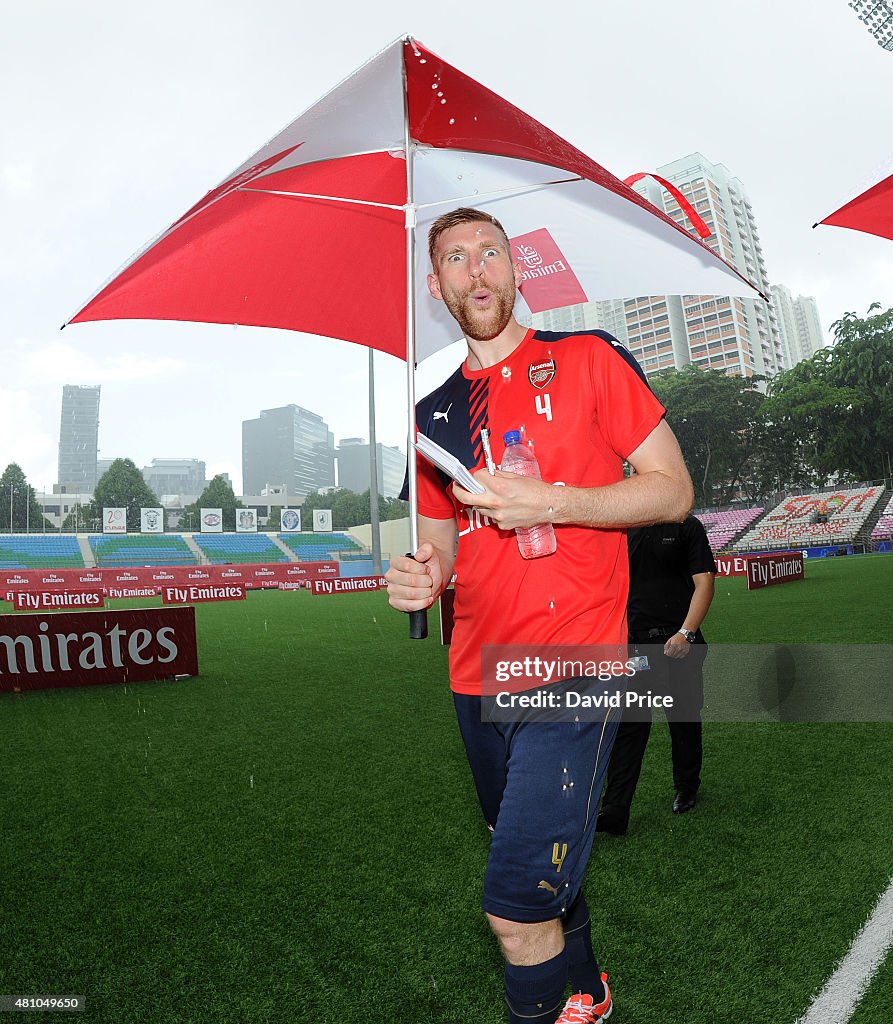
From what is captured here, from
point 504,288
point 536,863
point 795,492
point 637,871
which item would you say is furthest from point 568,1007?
point 795,492

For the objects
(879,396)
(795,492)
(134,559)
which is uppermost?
(879,396)

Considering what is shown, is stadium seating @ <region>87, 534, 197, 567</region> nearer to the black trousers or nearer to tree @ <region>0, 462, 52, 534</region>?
tree @ <region>0, 462, 52, 534</region>

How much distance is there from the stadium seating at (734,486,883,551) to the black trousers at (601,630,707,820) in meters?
45.1

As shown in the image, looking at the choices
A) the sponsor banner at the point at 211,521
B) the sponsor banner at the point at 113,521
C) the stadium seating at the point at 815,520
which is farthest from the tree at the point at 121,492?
the stadium seating at the point at 815,520

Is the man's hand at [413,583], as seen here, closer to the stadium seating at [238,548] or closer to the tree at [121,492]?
the stadium seating at [238,548]

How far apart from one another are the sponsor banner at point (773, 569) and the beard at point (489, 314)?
19.6m

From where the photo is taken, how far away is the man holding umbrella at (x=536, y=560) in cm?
176

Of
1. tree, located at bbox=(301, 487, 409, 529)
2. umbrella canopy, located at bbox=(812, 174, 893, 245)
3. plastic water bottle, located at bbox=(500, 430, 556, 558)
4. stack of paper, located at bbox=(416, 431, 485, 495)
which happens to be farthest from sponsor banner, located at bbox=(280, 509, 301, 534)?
stack of paper, located at bbox=(416, 431, 485, 495)

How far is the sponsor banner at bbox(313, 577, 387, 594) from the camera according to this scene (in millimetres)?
28719

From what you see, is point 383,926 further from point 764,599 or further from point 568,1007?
point 764,599

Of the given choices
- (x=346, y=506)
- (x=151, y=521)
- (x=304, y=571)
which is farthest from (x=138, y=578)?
(x=346, y=506)

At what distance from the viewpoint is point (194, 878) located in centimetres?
373

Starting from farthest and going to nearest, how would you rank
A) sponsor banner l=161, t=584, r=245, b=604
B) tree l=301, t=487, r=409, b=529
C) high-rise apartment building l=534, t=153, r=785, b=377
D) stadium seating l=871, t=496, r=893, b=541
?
high-rise apartment building l=534, t=153, r=785, b=377 < tree l=301, t=487, r=409, b=529 < stadium seating l=871, t=496, r=893, b=541 < sponsor banner l=161, t=584, r=245, b=604

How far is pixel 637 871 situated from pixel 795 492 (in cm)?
6077
